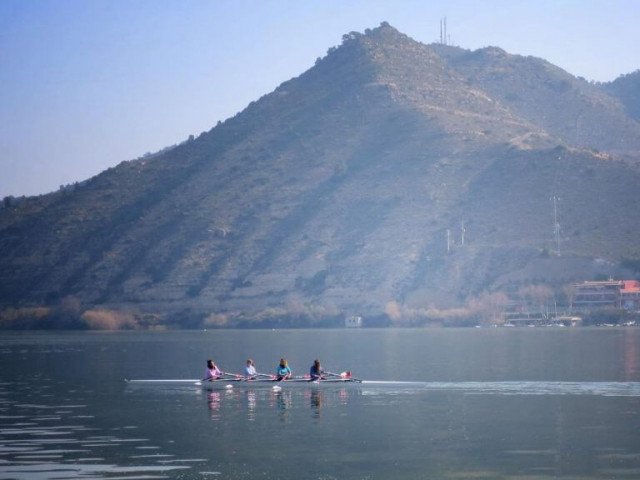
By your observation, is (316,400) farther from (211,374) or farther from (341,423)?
(341,423)

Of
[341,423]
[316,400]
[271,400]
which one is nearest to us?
[341,423]

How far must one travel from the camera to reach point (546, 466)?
45.1m

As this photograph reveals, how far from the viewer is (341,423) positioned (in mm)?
58562

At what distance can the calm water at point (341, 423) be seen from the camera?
1789 inches

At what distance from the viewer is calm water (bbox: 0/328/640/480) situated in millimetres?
45438

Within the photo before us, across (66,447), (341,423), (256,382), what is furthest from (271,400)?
(66,447)

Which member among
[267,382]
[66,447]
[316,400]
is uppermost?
[267,382]

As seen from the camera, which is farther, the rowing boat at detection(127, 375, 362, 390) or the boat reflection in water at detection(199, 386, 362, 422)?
the rowing boat at detection(127, 375, 362, 390)

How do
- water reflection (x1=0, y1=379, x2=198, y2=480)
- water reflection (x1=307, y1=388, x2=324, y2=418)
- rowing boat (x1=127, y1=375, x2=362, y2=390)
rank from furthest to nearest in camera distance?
rowing boat (x1=127, y1=375, x2=362, y2=390)
water reflection (x1=307, y1=388, x2=324, y2=418)
water reflection (x1=0, y1=379, x2=198, y2=480)

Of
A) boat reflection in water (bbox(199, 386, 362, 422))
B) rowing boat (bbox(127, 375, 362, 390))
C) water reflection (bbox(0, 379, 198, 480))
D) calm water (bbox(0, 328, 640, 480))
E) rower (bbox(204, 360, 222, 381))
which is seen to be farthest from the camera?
rower (bbox(204, 360, 222, 381))

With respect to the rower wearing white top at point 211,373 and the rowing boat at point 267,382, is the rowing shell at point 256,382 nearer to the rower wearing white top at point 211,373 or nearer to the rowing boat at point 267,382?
the rowing boat at point 267,382

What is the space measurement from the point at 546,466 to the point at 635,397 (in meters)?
24.1

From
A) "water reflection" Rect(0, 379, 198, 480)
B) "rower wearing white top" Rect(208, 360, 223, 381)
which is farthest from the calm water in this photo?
"rower wearing white top" Rect(208, 360, 223, 381)

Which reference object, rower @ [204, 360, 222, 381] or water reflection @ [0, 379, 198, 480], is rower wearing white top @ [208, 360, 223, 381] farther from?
water reflection @ [0, 379, 198, 480]
